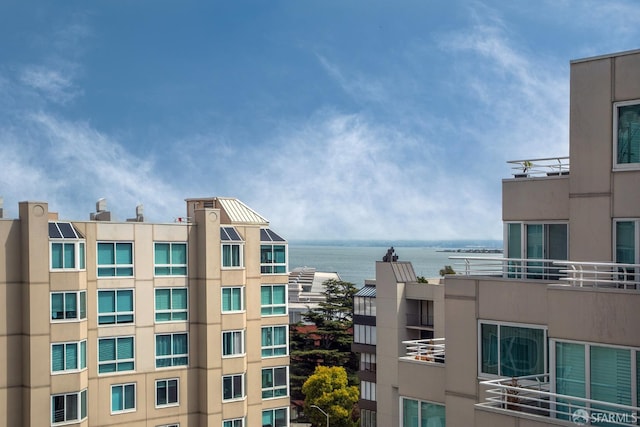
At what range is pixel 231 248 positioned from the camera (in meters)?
32.3

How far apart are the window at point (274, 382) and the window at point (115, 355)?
20.8 feet

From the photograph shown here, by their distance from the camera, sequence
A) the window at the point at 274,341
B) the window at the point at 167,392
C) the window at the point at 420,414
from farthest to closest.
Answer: the window at the point at 274,341
the window at the point at 167,392
the window at the point at 420,414

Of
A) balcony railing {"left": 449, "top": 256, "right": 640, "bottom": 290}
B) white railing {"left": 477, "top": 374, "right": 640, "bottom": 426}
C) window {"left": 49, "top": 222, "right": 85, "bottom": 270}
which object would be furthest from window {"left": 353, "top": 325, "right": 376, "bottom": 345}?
white railing {"left": 477, "top": 374, "right": 640, "bottom": 426}

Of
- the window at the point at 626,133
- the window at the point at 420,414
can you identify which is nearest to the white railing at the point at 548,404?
the window at the point at 420,414

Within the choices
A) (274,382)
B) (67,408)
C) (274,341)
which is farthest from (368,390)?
(67,408)

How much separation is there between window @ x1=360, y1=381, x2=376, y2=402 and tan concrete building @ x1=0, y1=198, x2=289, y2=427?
700 inches

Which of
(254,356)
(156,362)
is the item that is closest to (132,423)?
(156,362)

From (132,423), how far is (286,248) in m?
10.0

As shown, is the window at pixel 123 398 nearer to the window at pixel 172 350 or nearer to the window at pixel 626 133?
the window at pixel 172 350

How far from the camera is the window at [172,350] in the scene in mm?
30766

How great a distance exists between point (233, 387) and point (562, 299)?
828 inches

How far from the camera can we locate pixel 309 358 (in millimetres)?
68562

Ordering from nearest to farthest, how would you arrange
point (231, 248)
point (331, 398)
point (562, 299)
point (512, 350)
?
point (562, 299), point (512, 350), point (231, 248), point (331, 398)

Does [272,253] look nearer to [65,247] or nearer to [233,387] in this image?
[233,387]
